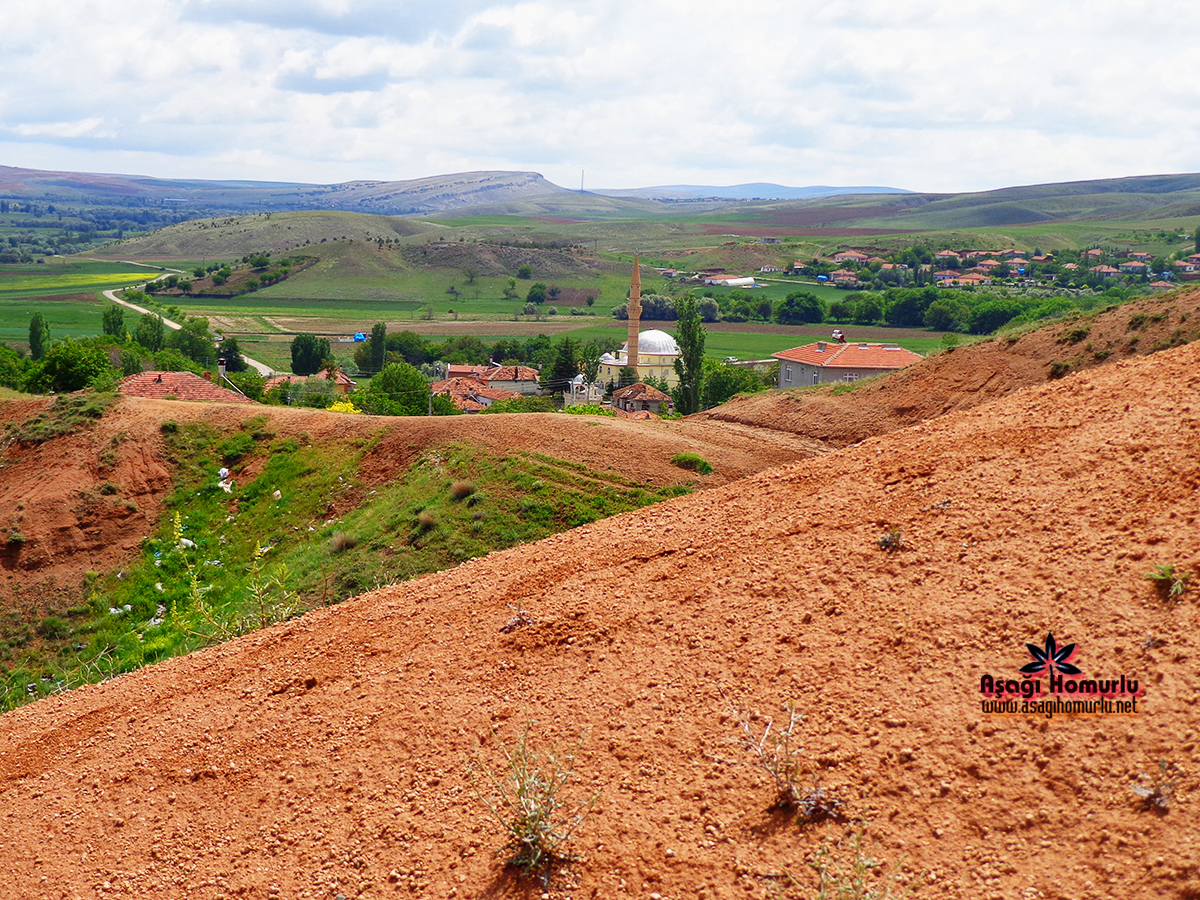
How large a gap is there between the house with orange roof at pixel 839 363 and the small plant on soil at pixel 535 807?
36829 mm

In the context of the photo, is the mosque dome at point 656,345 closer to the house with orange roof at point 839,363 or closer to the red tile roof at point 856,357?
the house with orange roof at point 839,363

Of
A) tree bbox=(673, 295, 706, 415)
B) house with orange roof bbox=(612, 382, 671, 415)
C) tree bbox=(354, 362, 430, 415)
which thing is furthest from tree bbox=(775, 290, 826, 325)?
tree bbox=(673, 295, 706, 415)

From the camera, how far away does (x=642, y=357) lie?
253ft

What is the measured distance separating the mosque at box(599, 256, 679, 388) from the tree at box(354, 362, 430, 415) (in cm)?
2184

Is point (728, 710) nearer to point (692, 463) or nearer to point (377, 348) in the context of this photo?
point (692, 463)

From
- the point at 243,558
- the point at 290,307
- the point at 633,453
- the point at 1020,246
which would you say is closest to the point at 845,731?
the point at 633,453

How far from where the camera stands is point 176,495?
20719 mm

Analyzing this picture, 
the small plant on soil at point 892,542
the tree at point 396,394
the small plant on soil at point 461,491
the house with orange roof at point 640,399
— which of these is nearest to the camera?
the small plant on soil at point 892,542

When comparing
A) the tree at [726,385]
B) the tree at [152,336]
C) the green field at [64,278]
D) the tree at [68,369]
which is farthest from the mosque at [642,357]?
the green field at [64,278]

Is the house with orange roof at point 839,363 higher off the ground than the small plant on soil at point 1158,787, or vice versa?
the small plant on soil at point 1158,787

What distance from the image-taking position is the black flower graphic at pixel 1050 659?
5088 mm

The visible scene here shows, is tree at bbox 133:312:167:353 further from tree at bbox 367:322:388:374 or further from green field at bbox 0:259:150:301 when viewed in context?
green field at bbox 0:259:150:301

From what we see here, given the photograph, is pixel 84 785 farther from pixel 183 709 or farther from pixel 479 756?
pixel 479 756

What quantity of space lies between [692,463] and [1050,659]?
1306 cm
